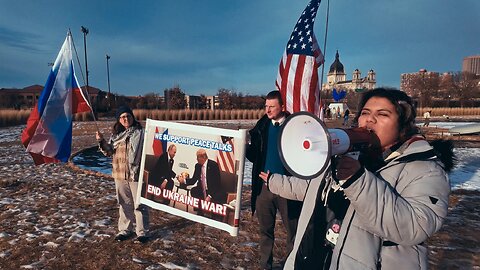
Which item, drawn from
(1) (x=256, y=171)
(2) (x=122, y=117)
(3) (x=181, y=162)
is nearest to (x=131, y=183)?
(2) (x=122, y=117)

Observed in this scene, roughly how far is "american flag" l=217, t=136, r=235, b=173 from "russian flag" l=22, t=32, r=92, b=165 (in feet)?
8.41

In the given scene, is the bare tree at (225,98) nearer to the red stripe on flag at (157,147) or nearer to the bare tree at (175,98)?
the bare tree at (175,98)

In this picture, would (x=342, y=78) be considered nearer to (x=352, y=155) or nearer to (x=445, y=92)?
(x=445, y=92)

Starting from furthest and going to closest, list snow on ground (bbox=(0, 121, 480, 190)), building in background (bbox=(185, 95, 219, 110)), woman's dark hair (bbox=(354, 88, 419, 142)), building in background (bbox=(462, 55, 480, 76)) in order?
building in background (bbox=(462, 55, 480, 76)) → building in background (bbox=(185, 95, 219, 110)) → snow on ground (bbox=(0, 121, 480, 190)) → woman's dark hair (bbox=(354, 88, 419, 142))

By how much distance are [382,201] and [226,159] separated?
188 cm

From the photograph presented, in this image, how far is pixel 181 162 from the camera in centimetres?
332

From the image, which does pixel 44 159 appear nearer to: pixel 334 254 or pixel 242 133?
pixel 242 133

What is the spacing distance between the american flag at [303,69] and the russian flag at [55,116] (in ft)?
9.50

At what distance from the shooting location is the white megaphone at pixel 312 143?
1.13 meters

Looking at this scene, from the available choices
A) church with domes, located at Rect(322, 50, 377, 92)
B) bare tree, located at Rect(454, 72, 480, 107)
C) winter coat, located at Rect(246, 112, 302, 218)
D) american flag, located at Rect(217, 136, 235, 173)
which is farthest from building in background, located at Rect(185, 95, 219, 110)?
church with domes, located at Rect(322, 50, 377, 92)

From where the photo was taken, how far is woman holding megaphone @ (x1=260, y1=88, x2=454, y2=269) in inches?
48.7

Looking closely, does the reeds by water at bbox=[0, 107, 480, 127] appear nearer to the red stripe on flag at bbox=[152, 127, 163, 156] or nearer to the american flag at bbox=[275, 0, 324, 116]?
the red stripe on flag at bbox=[152, 127, 163, 156]

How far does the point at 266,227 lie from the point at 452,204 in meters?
4.78

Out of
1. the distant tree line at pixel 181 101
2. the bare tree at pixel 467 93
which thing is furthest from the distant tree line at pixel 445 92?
the distant tree line at pixel 181 101
